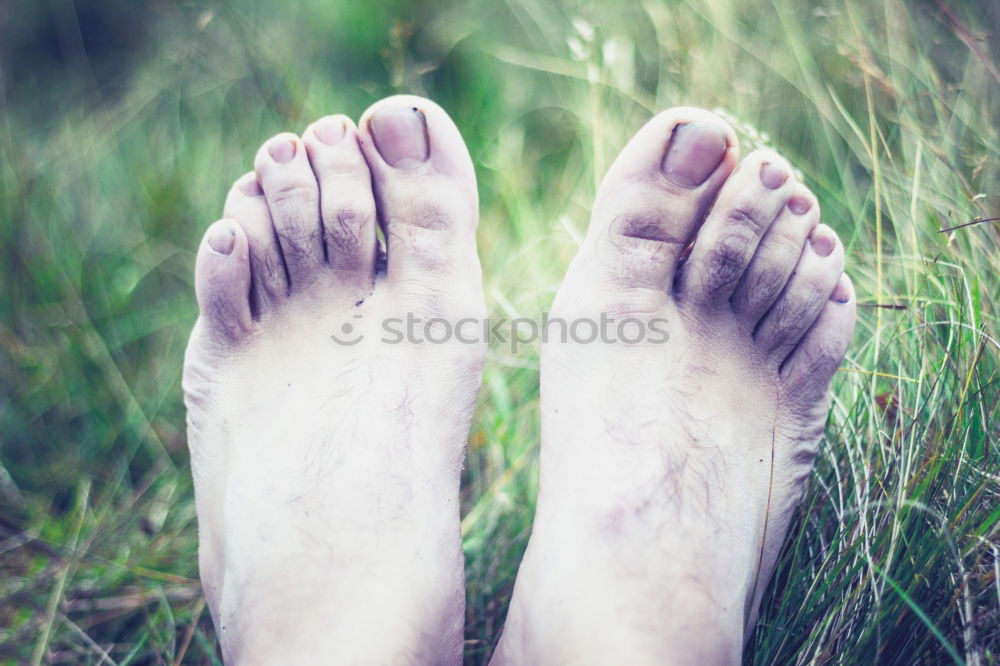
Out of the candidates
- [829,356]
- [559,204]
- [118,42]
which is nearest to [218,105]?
[118,42]

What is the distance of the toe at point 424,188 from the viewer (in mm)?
1174

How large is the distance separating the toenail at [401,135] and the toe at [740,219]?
533 mm

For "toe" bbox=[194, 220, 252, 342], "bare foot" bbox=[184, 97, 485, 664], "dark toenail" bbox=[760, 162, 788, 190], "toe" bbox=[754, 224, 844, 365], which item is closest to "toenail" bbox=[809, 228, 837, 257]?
"toe" bbox=[754, 224, 844, 365]

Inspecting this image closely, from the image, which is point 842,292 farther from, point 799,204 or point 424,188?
point 424,188

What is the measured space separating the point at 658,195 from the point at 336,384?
2.17ft

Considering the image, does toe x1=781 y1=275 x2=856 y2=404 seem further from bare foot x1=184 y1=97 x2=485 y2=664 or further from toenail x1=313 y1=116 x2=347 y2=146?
toenail x1=313 y1=116 x2=347 y2=146

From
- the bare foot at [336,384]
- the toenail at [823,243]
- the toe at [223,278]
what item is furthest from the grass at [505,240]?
the toe at [223,278]

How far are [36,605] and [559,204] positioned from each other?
132cm

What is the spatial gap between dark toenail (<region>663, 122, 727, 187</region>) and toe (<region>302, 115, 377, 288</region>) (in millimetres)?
551

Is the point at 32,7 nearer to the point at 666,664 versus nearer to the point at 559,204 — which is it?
the point at 559,204

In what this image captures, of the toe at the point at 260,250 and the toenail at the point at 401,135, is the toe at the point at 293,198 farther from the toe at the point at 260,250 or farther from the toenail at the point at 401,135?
the toenail at the point at 401,135

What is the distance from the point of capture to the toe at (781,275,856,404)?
115 centimetres

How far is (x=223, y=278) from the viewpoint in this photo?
1172mm

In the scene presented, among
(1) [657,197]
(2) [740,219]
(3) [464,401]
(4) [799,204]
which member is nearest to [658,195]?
(1) [657,197]
